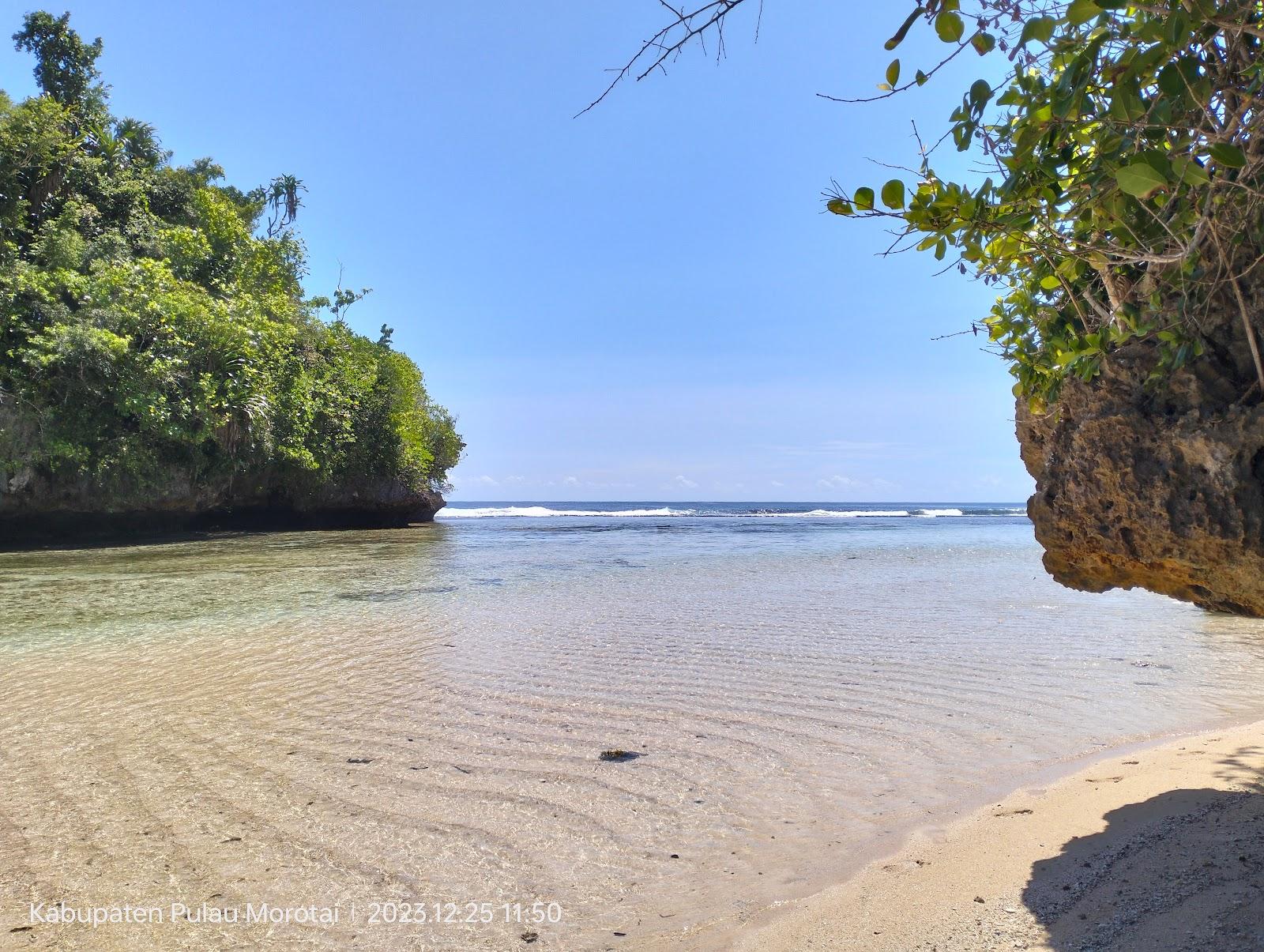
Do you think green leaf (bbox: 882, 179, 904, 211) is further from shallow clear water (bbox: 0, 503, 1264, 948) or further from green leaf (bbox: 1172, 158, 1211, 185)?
shallow clear water (bbox: 0, 503, 1264, 948)

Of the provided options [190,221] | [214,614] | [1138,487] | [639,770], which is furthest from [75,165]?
[1138,487]

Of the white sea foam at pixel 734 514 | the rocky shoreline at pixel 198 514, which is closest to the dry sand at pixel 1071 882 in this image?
the rocky shoreline at pixel 198 514

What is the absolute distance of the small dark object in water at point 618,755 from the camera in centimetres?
346

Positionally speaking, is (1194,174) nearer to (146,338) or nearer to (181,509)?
(146,338)

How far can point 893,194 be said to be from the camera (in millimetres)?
1927

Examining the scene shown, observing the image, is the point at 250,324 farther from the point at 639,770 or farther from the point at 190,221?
the point at 639,770

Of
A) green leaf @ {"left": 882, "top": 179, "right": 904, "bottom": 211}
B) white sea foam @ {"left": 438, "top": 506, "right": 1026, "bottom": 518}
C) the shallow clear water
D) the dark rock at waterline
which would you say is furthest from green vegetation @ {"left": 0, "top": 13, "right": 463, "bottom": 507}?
white sea foam @ {"left": 438, "top": 506, "right": 1026, "bottom": 518}

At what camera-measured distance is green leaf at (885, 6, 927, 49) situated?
1.59 m

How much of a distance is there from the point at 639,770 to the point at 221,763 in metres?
2.06

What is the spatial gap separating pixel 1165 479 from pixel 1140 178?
147 centimetres

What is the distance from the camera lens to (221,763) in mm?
3348

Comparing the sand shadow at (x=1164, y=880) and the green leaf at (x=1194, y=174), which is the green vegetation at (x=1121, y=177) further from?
the sand shadow at (x=1164, y=880)

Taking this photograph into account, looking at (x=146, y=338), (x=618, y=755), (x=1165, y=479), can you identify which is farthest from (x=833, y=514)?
(x=1165, y=479)

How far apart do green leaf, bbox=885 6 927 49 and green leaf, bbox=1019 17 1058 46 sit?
287 millimetres
